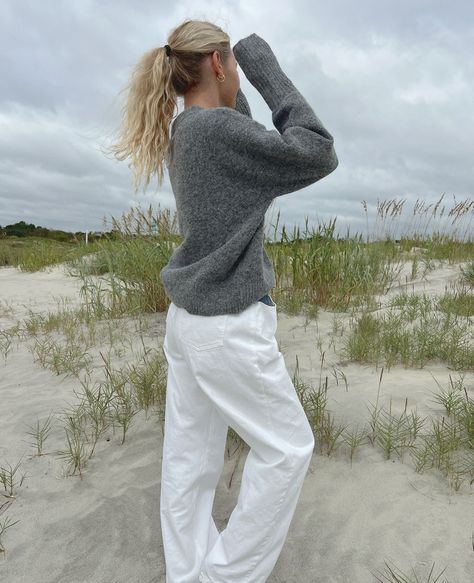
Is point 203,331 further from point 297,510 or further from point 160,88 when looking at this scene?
point 297,510

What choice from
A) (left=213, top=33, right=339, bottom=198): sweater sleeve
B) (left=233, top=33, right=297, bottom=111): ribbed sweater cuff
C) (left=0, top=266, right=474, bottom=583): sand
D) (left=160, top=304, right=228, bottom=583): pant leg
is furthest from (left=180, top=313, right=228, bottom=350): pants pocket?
(left=0, top=266, right=474, bottom=583): sand

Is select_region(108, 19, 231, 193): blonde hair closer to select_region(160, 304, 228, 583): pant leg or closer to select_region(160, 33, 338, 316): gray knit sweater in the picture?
select_region(160, 33, 338, 316): gray knit sweater

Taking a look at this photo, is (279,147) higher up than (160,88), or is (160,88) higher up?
(160,88)

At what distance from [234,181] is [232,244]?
0.18m

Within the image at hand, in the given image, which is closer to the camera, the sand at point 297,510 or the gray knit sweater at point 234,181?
the gray knit sweater at point 234,181

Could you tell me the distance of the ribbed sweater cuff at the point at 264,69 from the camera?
4.85 feet

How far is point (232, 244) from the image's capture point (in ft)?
4.47

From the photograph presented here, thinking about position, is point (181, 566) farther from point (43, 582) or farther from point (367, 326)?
point (367, 326)

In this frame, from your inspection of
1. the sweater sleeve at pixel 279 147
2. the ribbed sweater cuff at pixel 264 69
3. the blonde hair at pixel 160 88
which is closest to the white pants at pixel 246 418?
the sweater sleeve at pixel 279 147

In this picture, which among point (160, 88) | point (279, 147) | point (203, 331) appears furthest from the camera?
point (160, 88)

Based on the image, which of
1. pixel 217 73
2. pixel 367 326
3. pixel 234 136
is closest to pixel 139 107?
pixel 217 73

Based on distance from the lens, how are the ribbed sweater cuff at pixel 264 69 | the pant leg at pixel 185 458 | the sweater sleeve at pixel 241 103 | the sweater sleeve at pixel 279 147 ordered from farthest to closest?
the sweater sleeve at pixel 241 103 < the pant leg at pixel 185 458 < the ribbed sweater cuff at pixel 264 69 < the sweater sleeve at pixel 279 147

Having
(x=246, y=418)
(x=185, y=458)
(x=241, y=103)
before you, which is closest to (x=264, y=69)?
(x=241, y=103)

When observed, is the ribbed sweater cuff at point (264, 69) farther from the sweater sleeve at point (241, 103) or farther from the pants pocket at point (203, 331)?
the pants pocket at point (203, 331)
